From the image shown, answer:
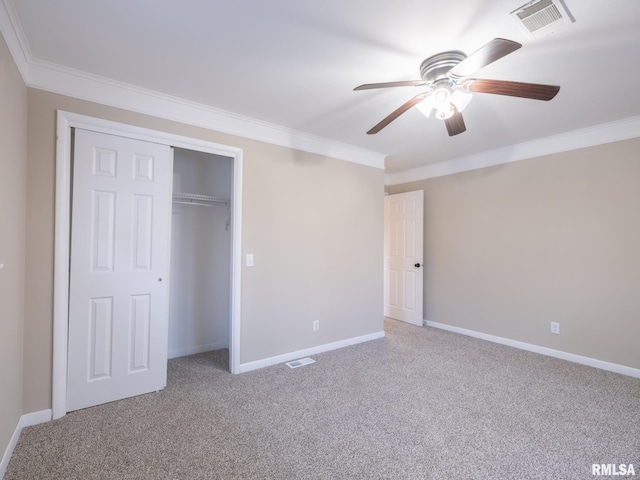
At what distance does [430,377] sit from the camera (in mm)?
2904

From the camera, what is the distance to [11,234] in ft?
5.98

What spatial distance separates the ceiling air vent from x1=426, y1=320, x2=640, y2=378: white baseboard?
3204mm

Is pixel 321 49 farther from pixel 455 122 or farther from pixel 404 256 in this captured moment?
pixel 404 256

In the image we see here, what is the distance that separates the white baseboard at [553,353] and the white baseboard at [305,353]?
1.19 m

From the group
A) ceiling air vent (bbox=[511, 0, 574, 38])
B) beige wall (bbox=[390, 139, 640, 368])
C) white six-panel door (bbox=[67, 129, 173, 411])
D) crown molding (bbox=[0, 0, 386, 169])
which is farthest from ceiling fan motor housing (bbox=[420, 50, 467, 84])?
beige wall (bbox=[390, 139, 640, 368])

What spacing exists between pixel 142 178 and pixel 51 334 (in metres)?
1.29

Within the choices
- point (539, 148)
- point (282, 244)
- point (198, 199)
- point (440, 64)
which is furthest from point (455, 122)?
point (198, 199)

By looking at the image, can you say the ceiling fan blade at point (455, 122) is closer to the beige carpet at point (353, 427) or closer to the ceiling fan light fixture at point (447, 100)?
the ceiling fan light fixture at point (447, 100)

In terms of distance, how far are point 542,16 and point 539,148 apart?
239 centimetres

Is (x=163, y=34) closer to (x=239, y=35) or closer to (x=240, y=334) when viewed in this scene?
(x=239, y=35)

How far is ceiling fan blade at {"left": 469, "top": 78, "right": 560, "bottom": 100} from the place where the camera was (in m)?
1.63

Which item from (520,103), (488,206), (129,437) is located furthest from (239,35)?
(488,206)

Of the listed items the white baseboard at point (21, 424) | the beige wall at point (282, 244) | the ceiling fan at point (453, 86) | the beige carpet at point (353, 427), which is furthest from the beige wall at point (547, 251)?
the white baseboard at point (21, 424)

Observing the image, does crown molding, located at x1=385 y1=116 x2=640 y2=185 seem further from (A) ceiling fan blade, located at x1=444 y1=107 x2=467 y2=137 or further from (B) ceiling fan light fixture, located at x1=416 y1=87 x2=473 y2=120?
(B) ceiling fan light fixture, located at x1=416 y1=87 x2=473 y2=120
